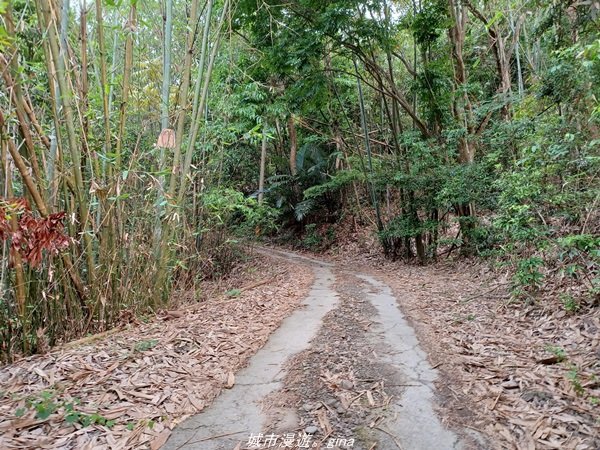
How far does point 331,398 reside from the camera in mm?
2357

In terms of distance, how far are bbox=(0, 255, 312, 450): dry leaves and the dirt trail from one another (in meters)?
0.16

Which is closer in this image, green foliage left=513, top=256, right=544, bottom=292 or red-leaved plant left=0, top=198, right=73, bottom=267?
red-leaved plant left=0, top=198, right=73, bottom=267

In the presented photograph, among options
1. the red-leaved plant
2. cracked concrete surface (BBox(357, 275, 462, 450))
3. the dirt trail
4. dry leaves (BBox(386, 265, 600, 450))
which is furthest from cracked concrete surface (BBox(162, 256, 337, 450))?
the red-leaved plant

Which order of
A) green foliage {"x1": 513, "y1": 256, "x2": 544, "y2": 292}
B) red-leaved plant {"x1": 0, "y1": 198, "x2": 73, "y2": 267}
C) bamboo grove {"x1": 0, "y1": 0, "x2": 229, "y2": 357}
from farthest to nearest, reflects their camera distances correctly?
green foliage {"x1": 513, "y1": 256, "x2": 544, "y2": 292}
bamboo grove {"x1": 0, "y1": 0, "x2": 229, "y2": 357}
red-leaved plant {"x1": 0, "y1": 198, "x2": 73, "y2": 267}

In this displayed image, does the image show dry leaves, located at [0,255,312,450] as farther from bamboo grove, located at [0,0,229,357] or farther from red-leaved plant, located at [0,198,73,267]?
red-leaved plant, located at [0,198,73,267]

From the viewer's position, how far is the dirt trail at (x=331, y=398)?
196 cm

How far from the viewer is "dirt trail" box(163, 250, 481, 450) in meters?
1.96

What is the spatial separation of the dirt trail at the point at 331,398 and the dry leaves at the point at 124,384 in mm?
161

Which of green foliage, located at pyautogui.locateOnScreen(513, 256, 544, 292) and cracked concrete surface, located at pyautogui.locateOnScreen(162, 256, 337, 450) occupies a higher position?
green foliage, located at pyautogui.locateOnScreen(513, 256, 544, 292)

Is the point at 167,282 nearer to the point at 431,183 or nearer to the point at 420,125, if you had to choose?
the point at 431,183

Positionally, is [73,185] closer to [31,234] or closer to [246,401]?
[31,234]

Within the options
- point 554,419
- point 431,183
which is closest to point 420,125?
point 431,183

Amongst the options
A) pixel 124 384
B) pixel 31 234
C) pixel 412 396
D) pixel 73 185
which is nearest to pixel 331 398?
pixel 412 396

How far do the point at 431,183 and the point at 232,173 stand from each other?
7.12 meters
